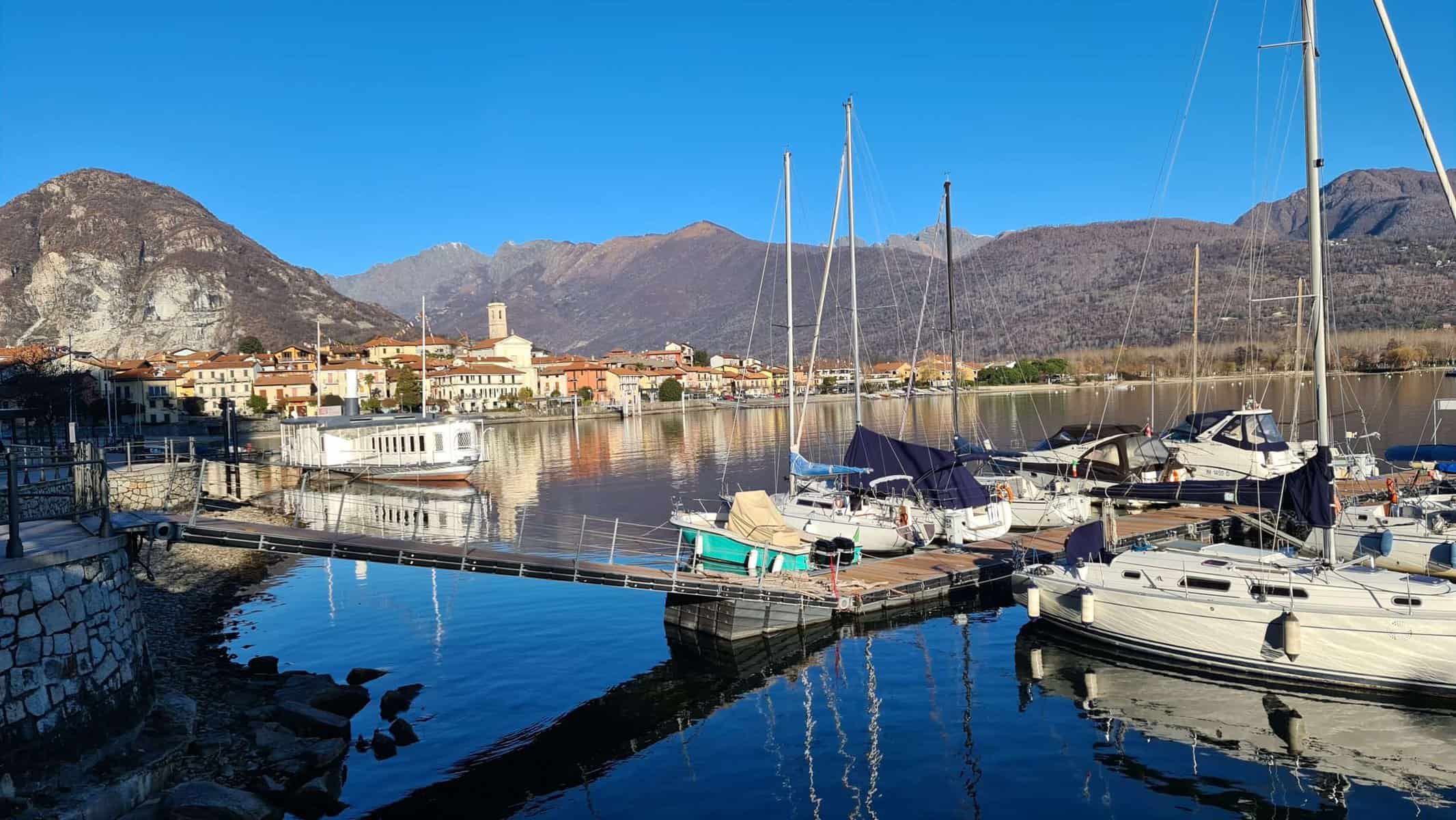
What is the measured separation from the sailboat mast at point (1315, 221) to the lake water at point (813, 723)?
5104mm

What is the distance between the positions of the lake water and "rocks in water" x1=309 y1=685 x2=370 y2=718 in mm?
282

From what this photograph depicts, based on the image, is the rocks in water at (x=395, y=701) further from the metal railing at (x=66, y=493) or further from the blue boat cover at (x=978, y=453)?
the blue boat cover at (x=978, y=453)

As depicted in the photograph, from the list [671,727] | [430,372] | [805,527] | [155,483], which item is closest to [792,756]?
[671,727]

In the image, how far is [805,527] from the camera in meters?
31.2

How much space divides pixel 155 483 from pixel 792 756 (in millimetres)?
30047

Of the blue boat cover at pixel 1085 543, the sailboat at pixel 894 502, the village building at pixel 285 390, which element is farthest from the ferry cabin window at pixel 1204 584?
the village building at pixel 285 390

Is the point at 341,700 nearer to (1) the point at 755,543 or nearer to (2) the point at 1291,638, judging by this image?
(1) the point at 755,543

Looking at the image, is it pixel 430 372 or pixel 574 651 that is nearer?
pixel 574 651

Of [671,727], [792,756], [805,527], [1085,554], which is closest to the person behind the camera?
[792,756]

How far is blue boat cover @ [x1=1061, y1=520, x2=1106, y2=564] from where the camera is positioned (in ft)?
72.0

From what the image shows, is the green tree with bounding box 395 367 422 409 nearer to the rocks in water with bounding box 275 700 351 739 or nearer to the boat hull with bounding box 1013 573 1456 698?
the rocks in water with bounding box 275 700 351 739

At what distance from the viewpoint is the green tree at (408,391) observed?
124 meters

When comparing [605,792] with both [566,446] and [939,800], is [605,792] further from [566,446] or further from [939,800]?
[566,446]

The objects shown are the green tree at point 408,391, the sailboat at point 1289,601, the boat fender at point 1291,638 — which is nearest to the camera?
the sailboat at point 1289,601
